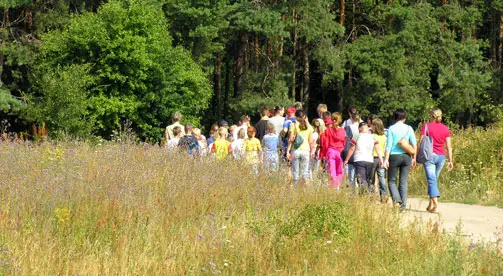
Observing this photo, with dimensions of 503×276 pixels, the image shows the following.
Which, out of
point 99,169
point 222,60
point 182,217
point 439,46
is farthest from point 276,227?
point 222,60

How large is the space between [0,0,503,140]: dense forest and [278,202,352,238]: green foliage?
113 ft

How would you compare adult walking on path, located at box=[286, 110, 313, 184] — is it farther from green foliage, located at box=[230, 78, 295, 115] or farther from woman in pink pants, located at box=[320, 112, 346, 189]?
green foliage, located at box=[230, 78, 295, 115]

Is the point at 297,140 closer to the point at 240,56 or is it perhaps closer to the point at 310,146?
the point at 310,146

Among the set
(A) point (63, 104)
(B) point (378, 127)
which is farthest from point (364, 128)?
(A) point (63, 104)

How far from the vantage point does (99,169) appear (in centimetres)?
1067

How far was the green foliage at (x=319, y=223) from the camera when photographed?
9.21m

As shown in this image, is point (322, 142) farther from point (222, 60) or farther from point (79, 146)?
point (222, 60)

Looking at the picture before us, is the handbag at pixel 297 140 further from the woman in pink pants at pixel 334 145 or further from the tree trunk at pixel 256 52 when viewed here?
the tree trunk at pixel 256 52

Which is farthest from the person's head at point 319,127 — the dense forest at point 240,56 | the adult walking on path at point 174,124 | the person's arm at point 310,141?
the dense forest at point 240,56

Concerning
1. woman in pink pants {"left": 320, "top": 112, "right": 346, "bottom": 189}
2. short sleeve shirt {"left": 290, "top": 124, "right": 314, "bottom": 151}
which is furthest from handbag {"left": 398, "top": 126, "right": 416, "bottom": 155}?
short sleeve shirt {"left": 290, "top": 124, "right": 314, "bottom": 151}

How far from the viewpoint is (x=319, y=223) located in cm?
940

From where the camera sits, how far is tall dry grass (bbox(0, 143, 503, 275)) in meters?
8.12

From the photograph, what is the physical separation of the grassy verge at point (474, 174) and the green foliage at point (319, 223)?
633 centimetres

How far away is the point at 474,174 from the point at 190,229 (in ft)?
29.5
